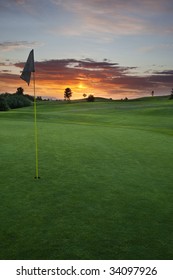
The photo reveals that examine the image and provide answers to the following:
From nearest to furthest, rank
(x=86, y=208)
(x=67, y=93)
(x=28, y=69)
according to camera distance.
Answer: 1. (x=86, y=208)
2. (x=28, y=69)
3. (x=67, y=93)

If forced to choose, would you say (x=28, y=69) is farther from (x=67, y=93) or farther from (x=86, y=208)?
(x=67, y=93)

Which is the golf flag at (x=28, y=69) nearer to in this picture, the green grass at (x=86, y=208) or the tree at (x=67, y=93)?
the green grass at (x=86, y=208)

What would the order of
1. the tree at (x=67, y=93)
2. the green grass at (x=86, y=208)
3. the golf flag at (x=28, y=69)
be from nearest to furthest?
the green grass at (x=86, y=208) → the golf flag at (x=28, y=69) → the tree at (x=67, y=93)

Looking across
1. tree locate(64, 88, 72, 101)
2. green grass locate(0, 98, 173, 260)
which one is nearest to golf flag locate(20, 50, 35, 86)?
green grass locate(0, 98, 173, 260)

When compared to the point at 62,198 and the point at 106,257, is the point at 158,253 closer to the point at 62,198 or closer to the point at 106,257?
the point at 106,257

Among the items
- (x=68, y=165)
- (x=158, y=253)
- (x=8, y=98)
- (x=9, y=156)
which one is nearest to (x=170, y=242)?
(x=158, y=253)

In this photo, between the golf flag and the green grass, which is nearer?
the green grass

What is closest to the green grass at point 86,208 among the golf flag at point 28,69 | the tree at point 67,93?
the golf flag at point 28,69

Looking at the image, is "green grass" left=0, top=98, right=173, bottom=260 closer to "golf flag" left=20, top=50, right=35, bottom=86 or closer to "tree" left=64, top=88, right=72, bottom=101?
"golf flag" left=20, top=50, right=35, bottom=86

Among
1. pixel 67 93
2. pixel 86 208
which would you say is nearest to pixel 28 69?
pixel 86 208

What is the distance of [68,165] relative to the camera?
414 inches

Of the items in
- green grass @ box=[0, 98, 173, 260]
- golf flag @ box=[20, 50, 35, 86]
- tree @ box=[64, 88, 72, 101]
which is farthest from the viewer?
tree @ box=[64, 88, 72, 101]

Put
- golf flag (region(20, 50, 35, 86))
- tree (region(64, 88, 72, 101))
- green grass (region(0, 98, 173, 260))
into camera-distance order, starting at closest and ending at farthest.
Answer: green grass (region(0, 98, 173, 260)) → golf flag (region(20, 50, 35, 86)) → tree (region(64, 88, 72, 101))

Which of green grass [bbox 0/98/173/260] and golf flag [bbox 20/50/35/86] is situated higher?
golf flag [bbox 20/50/35/86]
